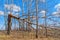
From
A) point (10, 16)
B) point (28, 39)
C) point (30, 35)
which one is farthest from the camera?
point (10, 16)

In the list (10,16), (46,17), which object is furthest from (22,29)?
(46,17)

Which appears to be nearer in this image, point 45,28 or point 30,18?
point 45,28

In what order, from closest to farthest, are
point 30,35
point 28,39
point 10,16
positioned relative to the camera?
point 28,39 → point 30,35 → point 10,16

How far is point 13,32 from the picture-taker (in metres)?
4.52

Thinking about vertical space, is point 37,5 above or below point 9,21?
above

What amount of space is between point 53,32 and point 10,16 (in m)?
1.65

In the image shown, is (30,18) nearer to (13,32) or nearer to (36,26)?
(36,26)

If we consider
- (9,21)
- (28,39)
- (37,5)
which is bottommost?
(28,39)

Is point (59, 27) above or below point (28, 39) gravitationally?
above

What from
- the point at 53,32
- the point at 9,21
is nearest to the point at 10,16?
the point at 9,21

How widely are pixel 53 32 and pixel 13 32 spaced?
4.68 feet

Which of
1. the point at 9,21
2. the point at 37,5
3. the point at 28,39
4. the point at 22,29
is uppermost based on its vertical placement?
the point at 37,5

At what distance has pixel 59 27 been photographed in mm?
4789

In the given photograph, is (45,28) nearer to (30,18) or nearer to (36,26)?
(36,26)
